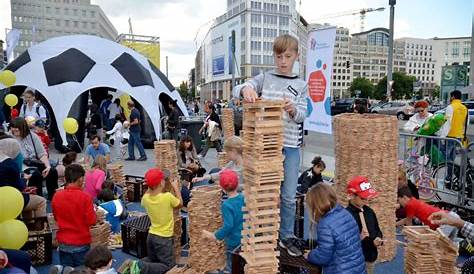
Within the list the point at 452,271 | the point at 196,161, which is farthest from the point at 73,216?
the point at 196,161

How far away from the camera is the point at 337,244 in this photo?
10.7 feet

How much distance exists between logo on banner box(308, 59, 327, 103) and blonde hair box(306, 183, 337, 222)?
16.0 feet

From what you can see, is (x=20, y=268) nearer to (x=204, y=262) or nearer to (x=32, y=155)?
(x=204, y=262)

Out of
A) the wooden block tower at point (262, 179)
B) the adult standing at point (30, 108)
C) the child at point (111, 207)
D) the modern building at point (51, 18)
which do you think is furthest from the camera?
the modern building at point (51, 18)

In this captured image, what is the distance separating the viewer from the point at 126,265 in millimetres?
4270

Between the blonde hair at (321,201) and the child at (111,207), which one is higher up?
the blonde hair at (321,201)

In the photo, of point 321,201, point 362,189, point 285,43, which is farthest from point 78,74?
point 321,201

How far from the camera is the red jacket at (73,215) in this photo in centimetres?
419

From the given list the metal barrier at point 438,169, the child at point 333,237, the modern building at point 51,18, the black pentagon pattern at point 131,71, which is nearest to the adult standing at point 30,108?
the black pentagon pattern at point 131,71

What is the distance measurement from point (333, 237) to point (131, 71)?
12.1 meters

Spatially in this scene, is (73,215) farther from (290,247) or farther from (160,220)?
(290,247)

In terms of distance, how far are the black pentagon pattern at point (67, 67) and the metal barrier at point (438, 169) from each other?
10281 millimetres

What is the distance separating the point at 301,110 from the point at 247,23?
101078mm

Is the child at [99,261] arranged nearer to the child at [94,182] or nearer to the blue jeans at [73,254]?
the blue jeans at [73,254]
